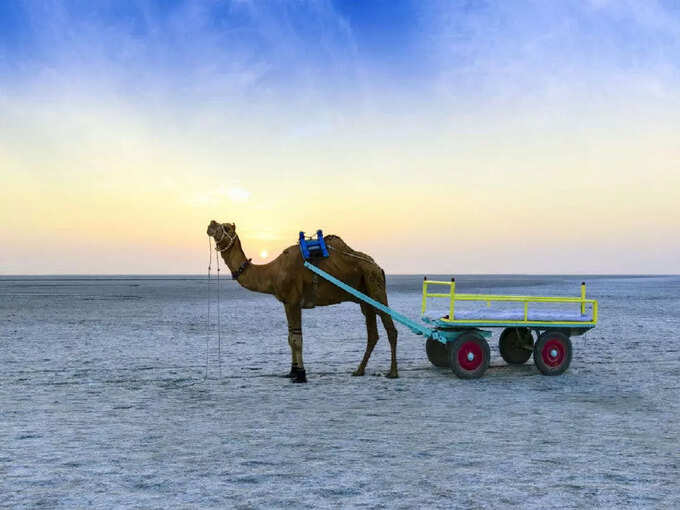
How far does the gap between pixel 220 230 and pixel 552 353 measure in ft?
20.2

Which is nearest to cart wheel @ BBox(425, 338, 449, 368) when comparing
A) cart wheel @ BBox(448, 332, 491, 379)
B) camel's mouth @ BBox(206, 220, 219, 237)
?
cart wheel @ BBox(448, 332, 491, 379)

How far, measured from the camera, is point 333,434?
284 inches

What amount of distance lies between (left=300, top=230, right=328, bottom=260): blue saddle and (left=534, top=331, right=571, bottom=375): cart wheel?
13.4 feet

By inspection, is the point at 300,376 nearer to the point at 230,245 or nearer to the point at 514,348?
the point at 230,245

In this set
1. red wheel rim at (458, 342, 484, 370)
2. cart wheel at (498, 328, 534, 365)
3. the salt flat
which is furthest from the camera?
cart wheel at (498, 328, 534, 365)

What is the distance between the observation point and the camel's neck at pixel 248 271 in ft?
35.9

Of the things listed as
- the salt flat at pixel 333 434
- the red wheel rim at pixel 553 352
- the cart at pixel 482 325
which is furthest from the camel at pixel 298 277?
the red wheel rim at pixel 553 352

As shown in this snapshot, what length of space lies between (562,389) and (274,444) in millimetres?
5312

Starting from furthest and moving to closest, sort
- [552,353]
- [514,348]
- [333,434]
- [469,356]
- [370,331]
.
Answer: [514,348] < [370,331] < [552,353] < [469,356] < [333,434]

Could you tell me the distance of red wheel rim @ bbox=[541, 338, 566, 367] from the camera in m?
11.2

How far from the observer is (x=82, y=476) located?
5.80 meters

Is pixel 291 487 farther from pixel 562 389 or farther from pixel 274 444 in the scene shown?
pixel 562 389

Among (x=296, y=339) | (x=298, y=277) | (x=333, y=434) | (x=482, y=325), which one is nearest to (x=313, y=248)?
(x=298, y=277)

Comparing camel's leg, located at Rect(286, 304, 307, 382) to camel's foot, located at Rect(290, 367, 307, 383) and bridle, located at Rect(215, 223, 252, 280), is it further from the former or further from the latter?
bridle, located at Rect(215, 223, 252, 280)
